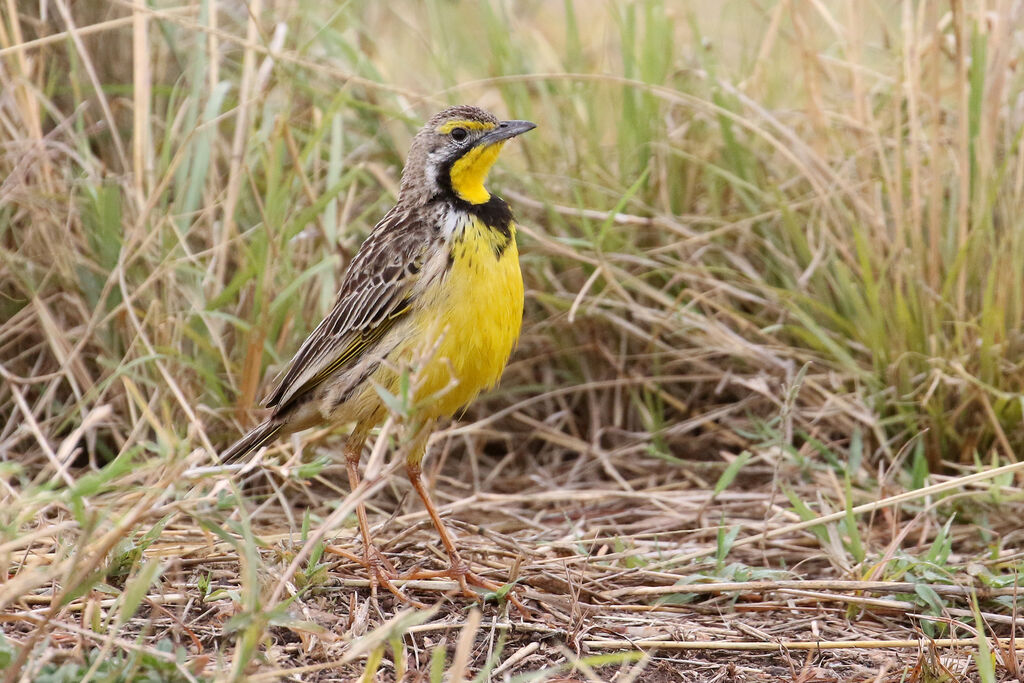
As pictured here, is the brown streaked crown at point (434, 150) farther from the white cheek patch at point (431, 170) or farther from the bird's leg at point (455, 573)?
the bird's leg at point (455, 573)

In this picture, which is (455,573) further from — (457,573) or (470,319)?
(470,319)

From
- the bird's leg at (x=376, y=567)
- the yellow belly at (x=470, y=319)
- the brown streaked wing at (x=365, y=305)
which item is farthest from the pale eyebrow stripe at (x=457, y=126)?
the bird's leg at (x=376, y=567)

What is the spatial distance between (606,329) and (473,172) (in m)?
1.43

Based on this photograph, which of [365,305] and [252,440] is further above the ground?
[365,305]

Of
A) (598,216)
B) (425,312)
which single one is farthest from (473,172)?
(598,216)

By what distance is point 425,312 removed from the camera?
4117mm

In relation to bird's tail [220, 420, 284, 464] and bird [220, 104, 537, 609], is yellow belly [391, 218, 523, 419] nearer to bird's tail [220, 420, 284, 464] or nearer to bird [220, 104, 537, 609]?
bird [220, 104, 537, 609]

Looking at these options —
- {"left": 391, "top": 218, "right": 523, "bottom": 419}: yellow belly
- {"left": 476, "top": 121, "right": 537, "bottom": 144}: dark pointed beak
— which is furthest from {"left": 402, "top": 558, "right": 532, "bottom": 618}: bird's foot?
{"left": 476, "top": 121, "right": 537, "bottom": 144}: dark pointed beak

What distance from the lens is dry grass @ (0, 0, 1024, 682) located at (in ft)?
12.5

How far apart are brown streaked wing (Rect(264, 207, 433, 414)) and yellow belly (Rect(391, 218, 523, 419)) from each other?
13 cm

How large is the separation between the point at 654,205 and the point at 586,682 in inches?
119

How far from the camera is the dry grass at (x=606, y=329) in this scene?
380 centimetres

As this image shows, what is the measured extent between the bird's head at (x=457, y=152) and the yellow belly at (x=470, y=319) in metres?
0.29

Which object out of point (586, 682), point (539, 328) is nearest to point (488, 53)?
point (539, 328)
